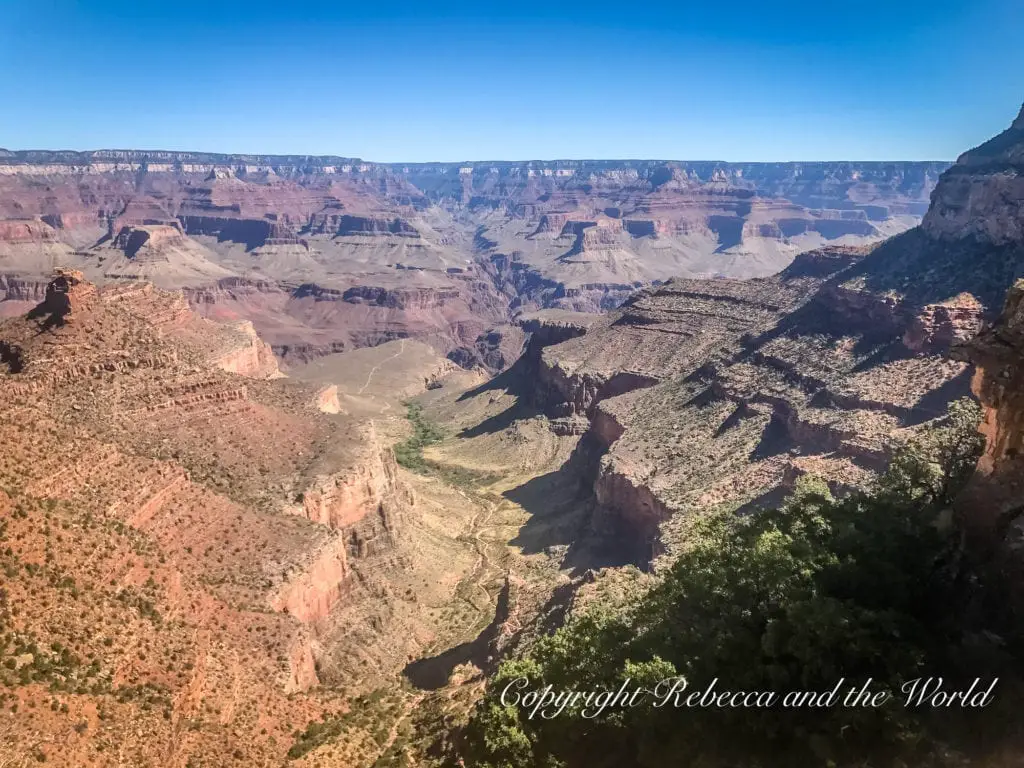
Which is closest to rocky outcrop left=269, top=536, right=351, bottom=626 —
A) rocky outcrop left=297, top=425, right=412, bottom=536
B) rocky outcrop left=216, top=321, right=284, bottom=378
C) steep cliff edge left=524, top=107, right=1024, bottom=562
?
rocky outcrop left=297, top=425, right=412, bottom=536

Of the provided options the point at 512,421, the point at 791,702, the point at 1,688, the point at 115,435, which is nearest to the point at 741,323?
the point at 512,421

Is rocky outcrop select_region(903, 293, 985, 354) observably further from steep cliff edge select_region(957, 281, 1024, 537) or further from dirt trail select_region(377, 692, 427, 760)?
dirt trail select_region(377, 692, 427, 760)

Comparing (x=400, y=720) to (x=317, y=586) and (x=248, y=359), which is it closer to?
(x=317, y=586)

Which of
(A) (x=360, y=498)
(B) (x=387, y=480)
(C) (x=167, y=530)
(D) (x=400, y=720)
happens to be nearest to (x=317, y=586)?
(C) (x=167, y=530)

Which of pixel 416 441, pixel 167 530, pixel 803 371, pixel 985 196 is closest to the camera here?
pixel 167 530

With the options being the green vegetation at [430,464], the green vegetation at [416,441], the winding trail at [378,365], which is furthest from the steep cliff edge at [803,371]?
the winding trail at [378,365]

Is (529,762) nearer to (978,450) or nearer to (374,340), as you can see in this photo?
(978,450)
